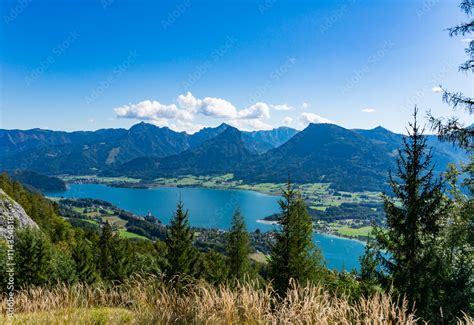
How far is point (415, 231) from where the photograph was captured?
42.9ft

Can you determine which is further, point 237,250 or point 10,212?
point 10,212

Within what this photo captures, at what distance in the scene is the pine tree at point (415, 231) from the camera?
12.5m

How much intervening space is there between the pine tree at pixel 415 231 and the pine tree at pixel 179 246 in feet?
78.8

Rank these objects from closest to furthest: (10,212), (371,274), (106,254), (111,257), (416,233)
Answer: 1. (416,233)
2. (371,274)
3. (10,212)
4. (111,257)
5. (106,254)

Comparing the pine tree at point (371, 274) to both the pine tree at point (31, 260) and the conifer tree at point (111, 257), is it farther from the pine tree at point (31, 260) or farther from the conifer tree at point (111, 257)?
the conifer tree at point (111, 257)

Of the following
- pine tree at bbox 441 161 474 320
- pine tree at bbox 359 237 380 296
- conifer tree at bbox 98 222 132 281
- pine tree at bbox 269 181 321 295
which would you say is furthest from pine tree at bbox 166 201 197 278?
pine tree at bbox 441 161 474 320

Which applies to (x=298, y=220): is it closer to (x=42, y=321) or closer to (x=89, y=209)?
(x=42, y=321)

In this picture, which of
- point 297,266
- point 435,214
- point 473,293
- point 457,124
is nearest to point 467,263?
point 473,293

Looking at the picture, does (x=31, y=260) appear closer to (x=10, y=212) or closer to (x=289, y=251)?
(x=10, y=212)

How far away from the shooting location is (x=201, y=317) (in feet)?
12.5

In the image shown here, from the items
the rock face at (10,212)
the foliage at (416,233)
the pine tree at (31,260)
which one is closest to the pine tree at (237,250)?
the pine tree at (31,260)

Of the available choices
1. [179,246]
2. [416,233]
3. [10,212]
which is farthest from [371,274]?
[10,212]

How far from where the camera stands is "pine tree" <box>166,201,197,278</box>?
34.4m

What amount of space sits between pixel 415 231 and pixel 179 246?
25.8 m
